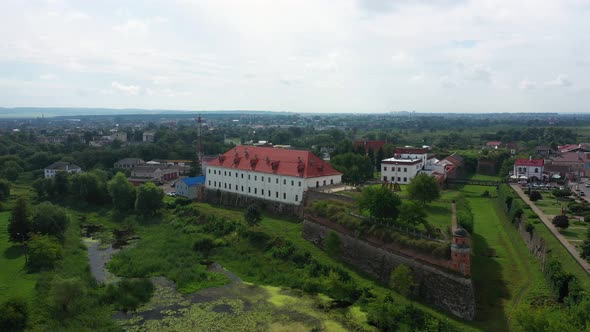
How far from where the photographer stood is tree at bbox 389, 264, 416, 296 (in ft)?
94.6

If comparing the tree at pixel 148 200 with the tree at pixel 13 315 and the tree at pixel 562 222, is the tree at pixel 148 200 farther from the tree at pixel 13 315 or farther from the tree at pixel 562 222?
the tree at pixel 562 222

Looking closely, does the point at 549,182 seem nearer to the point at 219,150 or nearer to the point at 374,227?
the point at 374,227

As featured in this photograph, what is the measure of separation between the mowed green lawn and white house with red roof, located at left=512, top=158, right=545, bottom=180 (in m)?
61.2

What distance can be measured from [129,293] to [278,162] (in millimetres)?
22475

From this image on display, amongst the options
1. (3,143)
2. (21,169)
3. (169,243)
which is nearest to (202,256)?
(169,243)

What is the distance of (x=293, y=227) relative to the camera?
140ft

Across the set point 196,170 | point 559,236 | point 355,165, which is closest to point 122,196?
A: point 196,170

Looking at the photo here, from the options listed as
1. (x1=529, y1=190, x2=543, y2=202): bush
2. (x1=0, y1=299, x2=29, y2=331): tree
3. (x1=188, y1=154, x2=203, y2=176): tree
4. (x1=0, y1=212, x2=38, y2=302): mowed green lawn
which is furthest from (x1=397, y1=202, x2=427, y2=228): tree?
(x1=188, y1=154, x2=203, y2=176): tree

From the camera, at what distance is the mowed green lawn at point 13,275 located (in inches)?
1136

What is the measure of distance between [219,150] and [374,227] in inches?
3032

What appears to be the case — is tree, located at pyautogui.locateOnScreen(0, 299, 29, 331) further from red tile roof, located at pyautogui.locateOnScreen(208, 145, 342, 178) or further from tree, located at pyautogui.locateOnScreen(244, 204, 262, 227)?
red tile roof, located at pyautogui.locateOnScreen(208, 145, 342, 178)

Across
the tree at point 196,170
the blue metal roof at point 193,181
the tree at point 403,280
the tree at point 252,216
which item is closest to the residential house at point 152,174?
the tree at point 196,170

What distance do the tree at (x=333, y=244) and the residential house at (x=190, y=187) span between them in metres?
25.2

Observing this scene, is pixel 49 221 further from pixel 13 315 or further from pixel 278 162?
pixel 278 162
